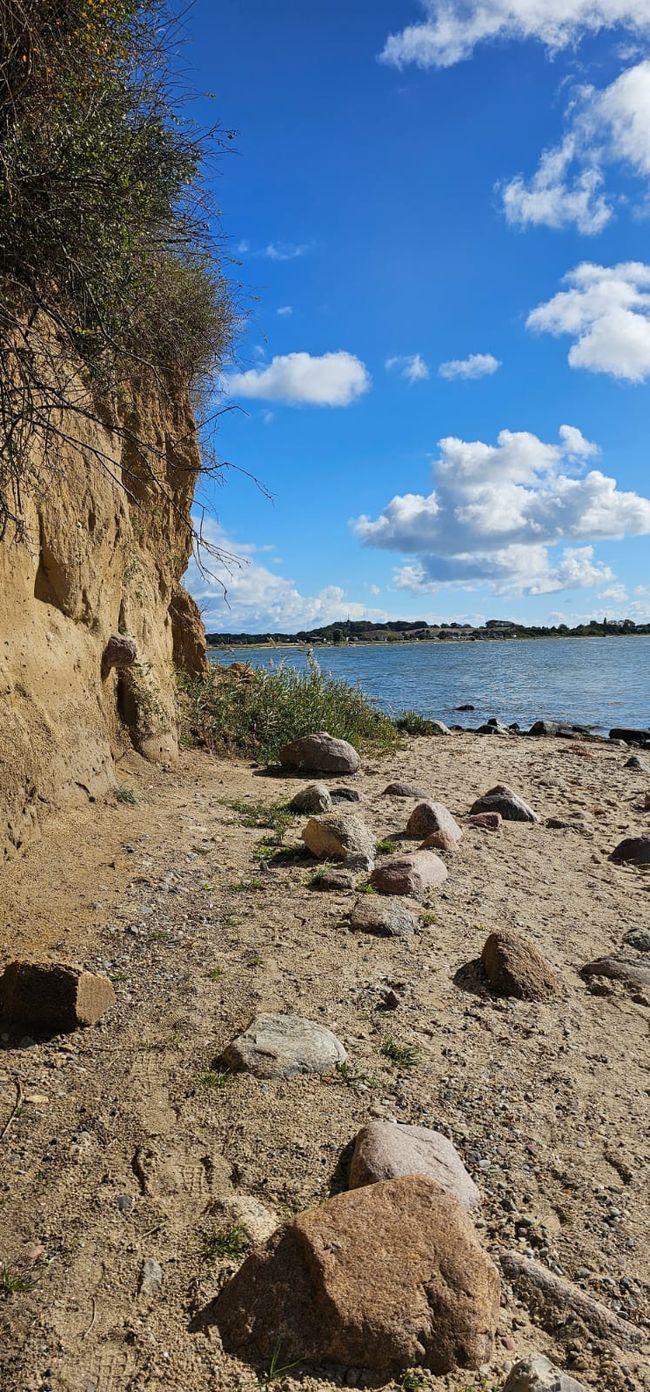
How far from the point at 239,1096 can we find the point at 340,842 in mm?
3292

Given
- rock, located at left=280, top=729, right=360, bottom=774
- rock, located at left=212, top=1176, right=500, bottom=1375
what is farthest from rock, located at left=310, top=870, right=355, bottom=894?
rock, located at left=280, top=729, right=360, bottom=774

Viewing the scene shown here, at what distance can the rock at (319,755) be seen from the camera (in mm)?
10727

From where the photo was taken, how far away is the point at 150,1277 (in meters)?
2.54

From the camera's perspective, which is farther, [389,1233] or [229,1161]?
[229,1161]

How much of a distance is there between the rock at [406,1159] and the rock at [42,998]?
4.87 feet

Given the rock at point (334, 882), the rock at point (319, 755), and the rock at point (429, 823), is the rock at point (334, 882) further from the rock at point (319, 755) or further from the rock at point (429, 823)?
the rock at point (319, 755)

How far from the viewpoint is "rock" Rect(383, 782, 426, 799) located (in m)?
9.91

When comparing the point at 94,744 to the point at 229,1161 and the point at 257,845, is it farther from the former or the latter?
the point at 229,1161

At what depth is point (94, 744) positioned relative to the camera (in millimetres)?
6852

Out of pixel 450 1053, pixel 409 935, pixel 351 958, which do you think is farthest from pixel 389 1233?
pixel 409 935

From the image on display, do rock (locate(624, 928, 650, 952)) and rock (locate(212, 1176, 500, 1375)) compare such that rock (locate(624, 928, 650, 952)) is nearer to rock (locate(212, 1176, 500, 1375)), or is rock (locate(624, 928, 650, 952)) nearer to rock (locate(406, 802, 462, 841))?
rock (locate(406, 802, 462, 841))

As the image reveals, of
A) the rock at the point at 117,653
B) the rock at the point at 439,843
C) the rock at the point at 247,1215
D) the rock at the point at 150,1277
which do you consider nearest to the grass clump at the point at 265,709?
the rock at the point at 117,653

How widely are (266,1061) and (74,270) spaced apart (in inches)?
168

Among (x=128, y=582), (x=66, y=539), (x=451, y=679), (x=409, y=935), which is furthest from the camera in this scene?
(x=451, y=679)
